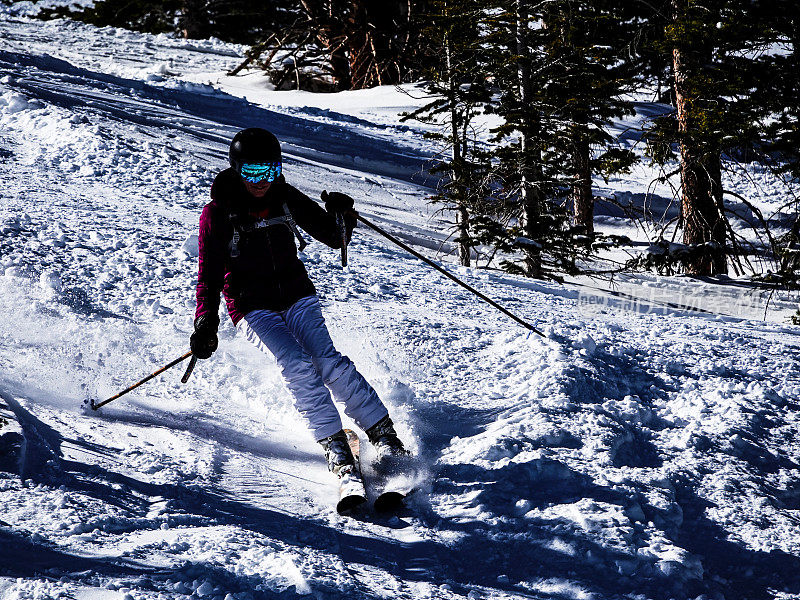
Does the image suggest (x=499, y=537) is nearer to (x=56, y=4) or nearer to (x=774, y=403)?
(x=774, y=403)

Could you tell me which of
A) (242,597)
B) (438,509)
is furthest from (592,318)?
(242,597)

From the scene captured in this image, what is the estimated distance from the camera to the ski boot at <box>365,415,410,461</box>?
4273mm

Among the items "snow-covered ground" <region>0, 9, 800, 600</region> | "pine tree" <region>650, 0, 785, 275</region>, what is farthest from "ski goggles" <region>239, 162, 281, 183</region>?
"pine tree" <region>650, 0, 785, 275</region>

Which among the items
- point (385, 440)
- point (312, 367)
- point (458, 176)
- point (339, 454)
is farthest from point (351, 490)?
point (458, 176)

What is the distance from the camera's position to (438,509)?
12.8ft

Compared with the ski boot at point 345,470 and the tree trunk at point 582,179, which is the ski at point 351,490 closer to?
the ski boot at point 345,470

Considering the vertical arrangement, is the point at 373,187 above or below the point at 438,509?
above

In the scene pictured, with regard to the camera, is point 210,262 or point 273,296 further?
point 273,296

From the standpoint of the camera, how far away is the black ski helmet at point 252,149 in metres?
4.15

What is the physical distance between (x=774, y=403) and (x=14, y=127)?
1010cm

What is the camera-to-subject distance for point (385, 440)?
4.29 meters

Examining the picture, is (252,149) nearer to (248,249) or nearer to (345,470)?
(248,249)

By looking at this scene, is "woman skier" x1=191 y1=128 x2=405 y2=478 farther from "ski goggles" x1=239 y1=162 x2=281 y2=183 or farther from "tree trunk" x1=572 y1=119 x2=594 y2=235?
"tree trunk" x1=572 y1=119 x2=594 y2=235

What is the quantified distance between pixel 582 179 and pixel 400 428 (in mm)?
7636
